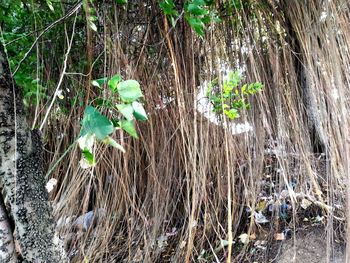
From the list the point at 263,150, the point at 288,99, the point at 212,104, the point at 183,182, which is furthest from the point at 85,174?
the point at 288,99

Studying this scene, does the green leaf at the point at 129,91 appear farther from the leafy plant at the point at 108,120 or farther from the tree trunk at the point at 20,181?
the tree trunk at the point at 20,181

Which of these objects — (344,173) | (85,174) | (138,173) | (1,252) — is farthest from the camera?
(138,173)

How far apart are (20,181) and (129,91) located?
27 cm

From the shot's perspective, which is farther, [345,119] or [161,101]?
[161,101]

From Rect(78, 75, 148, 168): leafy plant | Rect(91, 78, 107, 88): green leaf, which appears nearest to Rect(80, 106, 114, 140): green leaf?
Rect(78, 75, 148, 168): leafy plant

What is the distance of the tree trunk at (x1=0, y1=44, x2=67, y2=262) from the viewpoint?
1.56 feet

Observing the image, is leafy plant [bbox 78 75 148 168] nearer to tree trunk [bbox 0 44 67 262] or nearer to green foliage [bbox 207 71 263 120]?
tree trunk [bbox 0 44 67 262]

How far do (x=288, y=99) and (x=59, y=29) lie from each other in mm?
892

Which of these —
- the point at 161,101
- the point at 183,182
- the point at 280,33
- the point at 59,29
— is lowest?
the point at 183,182

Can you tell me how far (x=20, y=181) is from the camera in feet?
1.58

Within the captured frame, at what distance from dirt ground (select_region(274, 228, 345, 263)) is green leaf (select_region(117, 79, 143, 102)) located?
68cm

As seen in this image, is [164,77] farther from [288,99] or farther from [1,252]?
[1,252]

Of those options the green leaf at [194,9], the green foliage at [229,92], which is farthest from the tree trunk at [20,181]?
the green foliage at [229,92]

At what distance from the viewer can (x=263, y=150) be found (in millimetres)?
991
